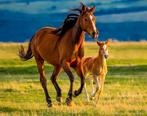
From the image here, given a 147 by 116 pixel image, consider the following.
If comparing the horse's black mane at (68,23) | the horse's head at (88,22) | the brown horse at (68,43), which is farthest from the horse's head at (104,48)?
the horse's head at (88,22)

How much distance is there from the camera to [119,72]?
37469mm

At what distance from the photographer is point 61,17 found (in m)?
128

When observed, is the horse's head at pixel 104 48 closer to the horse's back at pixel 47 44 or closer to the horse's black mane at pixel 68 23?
the horse's back at pixel 47 44

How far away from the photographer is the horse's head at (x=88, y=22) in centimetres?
1834

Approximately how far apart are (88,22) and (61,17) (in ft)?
359

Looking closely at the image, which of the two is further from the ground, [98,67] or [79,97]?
[98,67]

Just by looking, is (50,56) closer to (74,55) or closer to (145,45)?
(74,55)

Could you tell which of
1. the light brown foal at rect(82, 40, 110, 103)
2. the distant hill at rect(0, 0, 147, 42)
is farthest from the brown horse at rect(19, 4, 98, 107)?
the distant hill at rect(0, 0, 147, 42)

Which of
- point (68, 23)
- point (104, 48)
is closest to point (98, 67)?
point (104, 48)

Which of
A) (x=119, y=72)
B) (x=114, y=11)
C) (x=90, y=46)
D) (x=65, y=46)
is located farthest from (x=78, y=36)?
(x=114, y=11)

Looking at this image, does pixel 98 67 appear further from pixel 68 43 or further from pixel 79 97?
pixel 68 43

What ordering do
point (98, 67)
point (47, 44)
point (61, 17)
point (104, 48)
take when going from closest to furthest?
point (47, 44), point (104, 48), point (98, 67), point (61, 17)

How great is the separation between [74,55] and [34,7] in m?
119

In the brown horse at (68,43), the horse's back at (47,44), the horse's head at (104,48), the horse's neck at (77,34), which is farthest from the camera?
the horse's head at (104,48)
